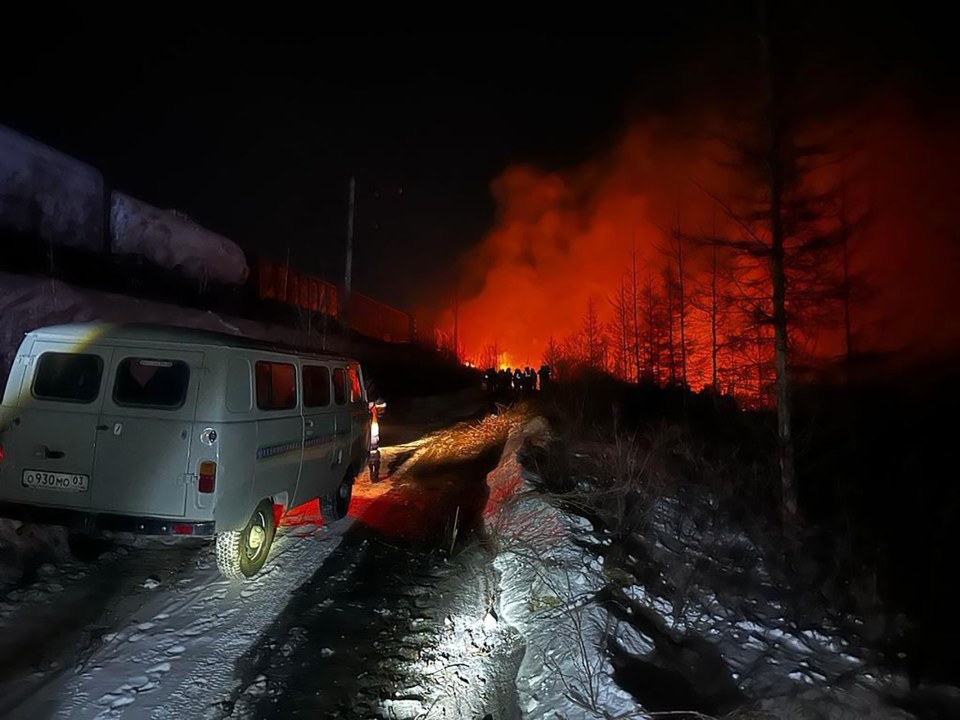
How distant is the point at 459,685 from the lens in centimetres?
398

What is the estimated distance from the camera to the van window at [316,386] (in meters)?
6.70

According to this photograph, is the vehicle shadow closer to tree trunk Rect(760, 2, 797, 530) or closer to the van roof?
the van roof

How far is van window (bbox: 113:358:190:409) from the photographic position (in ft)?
16.2

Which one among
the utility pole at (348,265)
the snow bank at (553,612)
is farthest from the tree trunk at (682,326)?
the snow bank at (553,612)

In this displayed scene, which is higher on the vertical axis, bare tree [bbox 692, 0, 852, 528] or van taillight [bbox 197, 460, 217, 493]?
bare tree [bbox 692, 0, 852, 528]

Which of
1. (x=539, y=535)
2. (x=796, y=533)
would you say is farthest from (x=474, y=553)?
(x=796, y=533)

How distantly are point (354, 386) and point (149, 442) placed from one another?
3934mm

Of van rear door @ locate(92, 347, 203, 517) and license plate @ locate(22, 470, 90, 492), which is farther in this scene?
license plate @ locate(22, 470, 90, 492)

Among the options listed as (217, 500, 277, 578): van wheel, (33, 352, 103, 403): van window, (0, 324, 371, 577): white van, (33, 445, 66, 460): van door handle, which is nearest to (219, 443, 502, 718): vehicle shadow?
(217, 500, 277, 578): van wheel

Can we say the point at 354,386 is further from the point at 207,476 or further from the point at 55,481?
the point at 55,481

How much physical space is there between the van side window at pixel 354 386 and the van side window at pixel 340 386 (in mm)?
249

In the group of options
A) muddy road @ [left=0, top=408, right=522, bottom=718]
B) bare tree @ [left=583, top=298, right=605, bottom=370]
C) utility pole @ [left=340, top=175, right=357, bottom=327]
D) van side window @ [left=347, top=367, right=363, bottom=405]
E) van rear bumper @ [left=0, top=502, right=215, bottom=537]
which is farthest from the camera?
bare tree @ [left=583, top=298, right=605, bottom=370]

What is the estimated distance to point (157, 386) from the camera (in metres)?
5.06

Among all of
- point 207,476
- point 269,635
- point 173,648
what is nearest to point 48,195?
point 207,476
